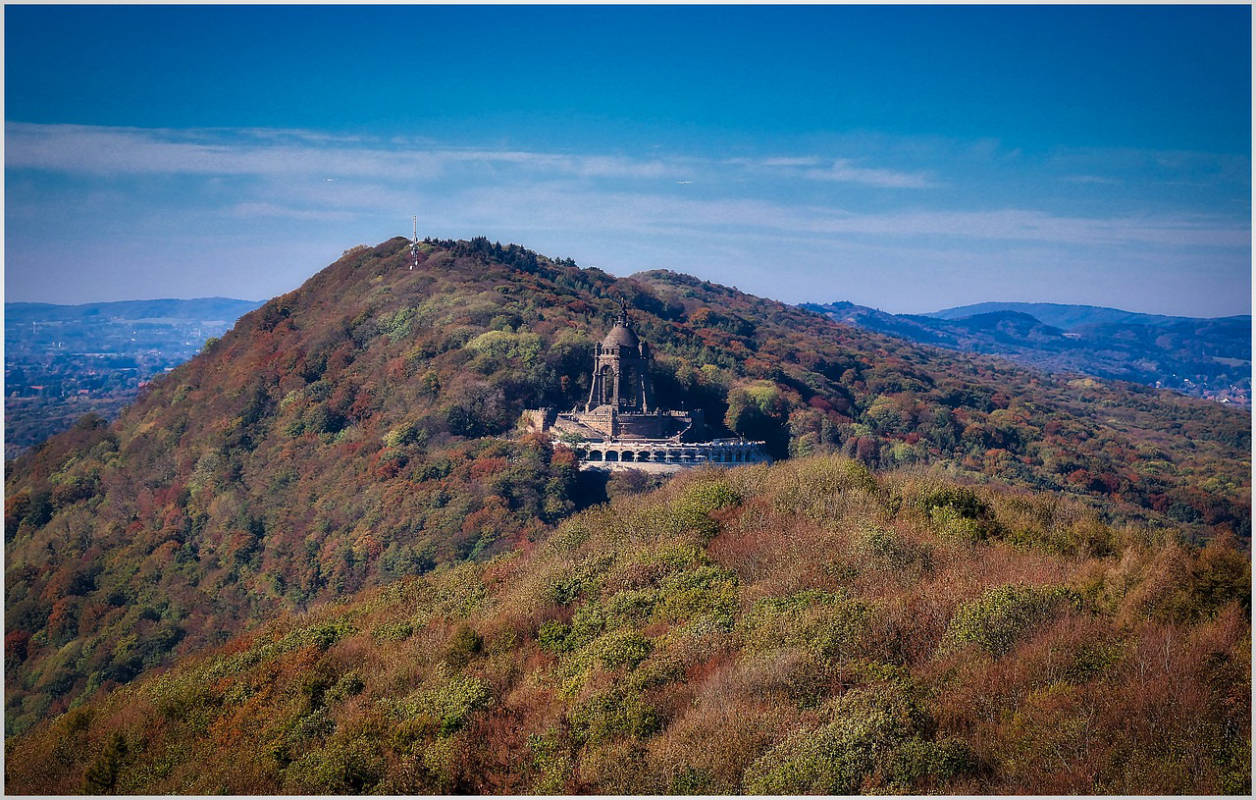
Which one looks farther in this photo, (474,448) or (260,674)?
(474,448)

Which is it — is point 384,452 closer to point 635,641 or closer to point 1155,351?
point 635,641

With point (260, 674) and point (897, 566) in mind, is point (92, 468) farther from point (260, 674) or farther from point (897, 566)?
point (897, 566)

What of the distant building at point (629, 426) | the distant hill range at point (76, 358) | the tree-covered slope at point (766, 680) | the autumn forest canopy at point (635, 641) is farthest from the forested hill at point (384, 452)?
the tree-covered slope at point (766, 680)

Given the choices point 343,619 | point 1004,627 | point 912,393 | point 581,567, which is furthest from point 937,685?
point 912,393

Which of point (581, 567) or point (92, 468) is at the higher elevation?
point (581, 567)

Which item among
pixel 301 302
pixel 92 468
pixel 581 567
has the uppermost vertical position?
pixel 301 302

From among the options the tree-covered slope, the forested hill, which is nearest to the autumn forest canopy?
the tree-covered slope
